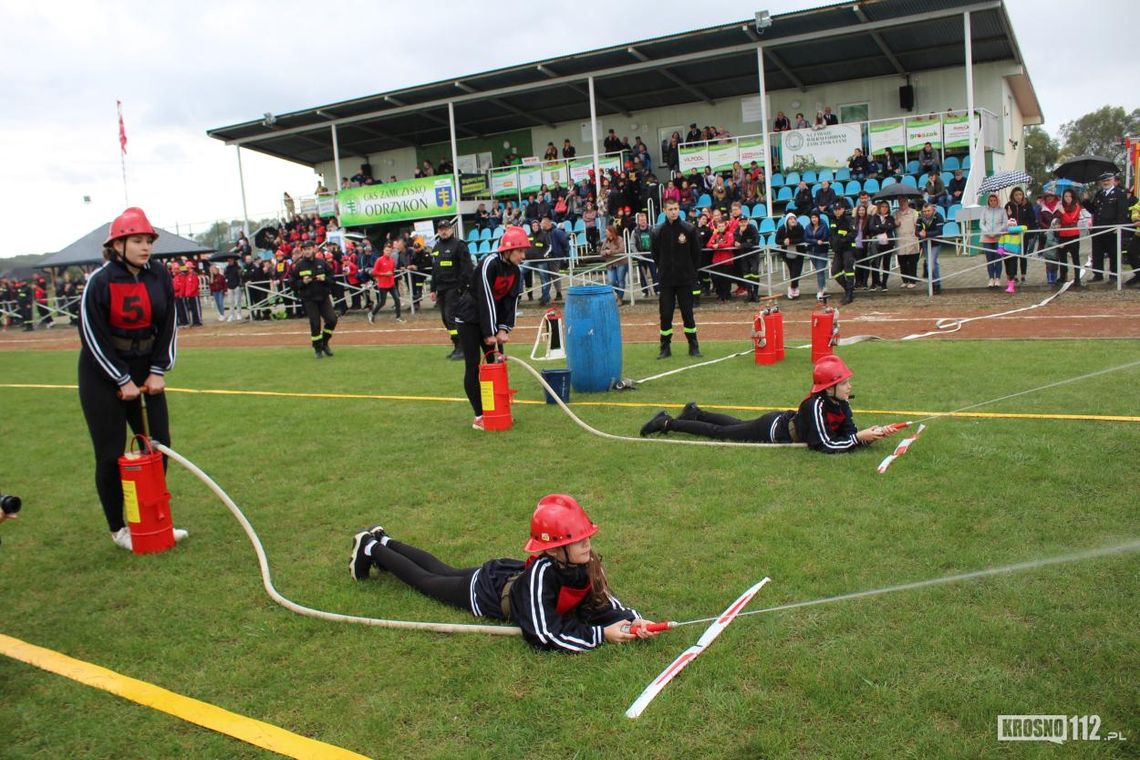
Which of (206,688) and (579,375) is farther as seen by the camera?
(579,375)

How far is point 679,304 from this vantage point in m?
12.3

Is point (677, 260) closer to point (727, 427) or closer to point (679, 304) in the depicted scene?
point (679, 304)

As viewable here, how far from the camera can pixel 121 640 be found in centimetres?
452

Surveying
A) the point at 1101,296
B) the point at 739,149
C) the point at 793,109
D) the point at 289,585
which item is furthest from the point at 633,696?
the point at 793,109

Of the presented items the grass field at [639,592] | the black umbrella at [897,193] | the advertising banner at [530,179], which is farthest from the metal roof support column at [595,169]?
the grass field at [639,592]

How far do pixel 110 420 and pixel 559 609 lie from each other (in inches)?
141

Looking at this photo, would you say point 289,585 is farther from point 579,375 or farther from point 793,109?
point 793,109

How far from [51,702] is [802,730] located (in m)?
Result: 3.33

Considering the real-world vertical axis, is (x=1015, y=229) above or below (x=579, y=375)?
above

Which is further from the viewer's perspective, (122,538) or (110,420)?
(122,538)

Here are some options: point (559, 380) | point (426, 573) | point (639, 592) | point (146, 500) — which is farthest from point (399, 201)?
point (639, 592)

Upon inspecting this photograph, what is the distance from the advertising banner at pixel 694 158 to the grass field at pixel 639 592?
1802 centimetres

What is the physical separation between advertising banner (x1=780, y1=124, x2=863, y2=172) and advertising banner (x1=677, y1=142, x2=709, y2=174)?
2.24 metres

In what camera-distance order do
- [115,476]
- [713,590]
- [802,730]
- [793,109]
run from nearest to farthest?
[802,730], [713,590], [115,476], [793,109]
